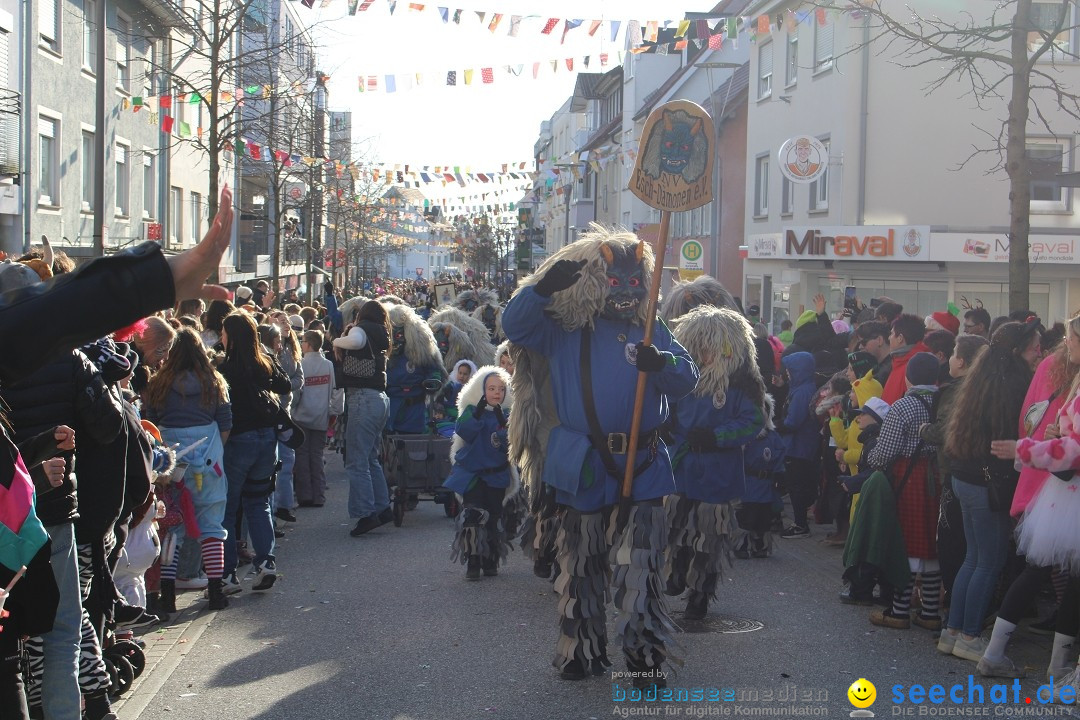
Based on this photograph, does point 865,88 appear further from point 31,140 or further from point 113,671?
point 113,671

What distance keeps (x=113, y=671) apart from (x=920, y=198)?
21067mm

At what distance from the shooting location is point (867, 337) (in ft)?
29.6

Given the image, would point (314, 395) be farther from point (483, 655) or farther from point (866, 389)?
point (483, 655)

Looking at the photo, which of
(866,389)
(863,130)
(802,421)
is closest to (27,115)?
(863,130)

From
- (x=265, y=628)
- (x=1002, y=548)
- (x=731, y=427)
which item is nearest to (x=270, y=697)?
(x=265, y=628)

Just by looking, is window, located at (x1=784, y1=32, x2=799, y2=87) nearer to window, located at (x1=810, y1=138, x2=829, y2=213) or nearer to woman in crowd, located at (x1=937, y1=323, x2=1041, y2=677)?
window, located at (x1=810, y1=138, x2=829, y2=213)

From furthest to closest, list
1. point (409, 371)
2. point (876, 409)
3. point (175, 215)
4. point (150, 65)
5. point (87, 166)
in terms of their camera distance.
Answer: point (175, 215) < point (150, 65) < point (87, 166) < point (409, 371) < point (876, 409)

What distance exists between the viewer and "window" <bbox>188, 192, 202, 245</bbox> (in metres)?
33.2

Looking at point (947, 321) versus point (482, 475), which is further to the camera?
point (947, 321)

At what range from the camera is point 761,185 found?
2889 centimetres

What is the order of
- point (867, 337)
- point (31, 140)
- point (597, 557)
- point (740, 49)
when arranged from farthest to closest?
point (740, 49) < point (31, 140) < point (867, 337) < point (597, 557)

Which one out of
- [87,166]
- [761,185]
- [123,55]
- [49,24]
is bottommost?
[87,166]

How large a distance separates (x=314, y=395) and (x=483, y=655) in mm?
5329

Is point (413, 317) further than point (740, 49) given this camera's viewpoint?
No
